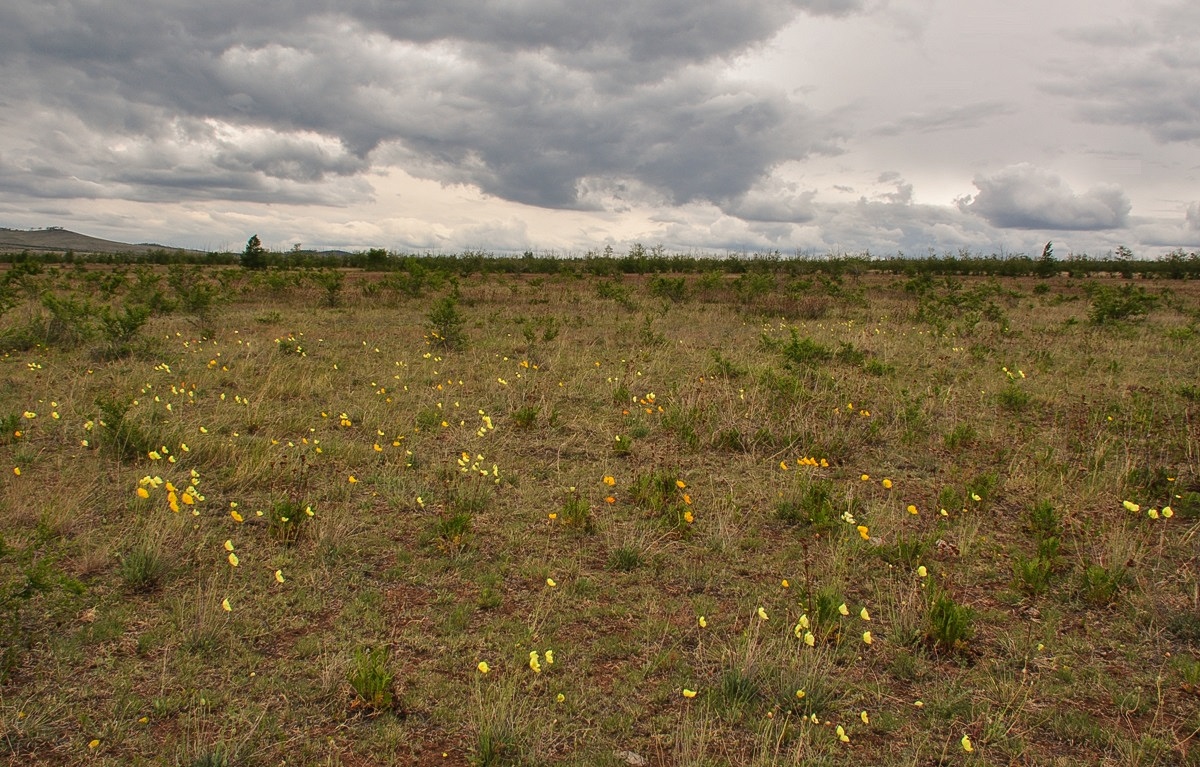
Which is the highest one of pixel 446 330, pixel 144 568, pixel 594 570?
pixel 446 330

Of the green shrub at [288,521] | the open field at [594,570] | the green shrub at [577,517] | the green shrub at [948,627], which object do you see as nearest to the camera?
the open field at [594,570]

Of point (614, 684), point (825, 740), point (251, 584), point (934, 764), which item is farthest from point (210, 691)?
point (934, 764)

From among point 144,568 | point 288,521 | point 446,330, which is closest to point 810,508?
point 288,521

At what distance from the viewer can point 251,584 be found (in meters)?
3.73

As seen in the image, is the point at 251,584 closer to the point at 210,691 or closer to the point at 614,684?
the point at 210,691

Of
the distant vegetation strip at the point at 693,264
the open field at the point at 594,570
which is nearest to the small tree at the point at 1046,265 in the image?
the distant vegetation strip at the point at 693,264

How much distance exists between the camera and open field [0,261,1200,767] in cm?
273

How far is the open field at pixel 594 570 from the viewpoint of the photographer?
273 cm

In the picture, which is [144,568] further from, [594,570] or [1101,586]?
[1101,586]

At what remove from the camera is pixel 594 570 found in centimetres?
402

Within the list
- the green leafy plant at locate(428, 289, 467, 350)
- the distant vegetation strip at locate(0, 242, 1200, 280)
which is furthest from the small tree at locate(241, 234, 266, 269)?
the green leafy plant at locate(428, 289, 467, 350)

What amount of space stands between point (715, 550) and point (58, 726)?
3.27 m

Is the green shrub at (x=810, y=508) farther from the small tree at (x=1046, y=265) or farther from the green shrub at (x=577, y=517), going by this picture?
the small tree at (x=1046, y=265)

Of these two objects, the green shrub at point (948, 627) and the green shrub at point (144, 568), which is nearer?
the green shrub at point (948, 627)
